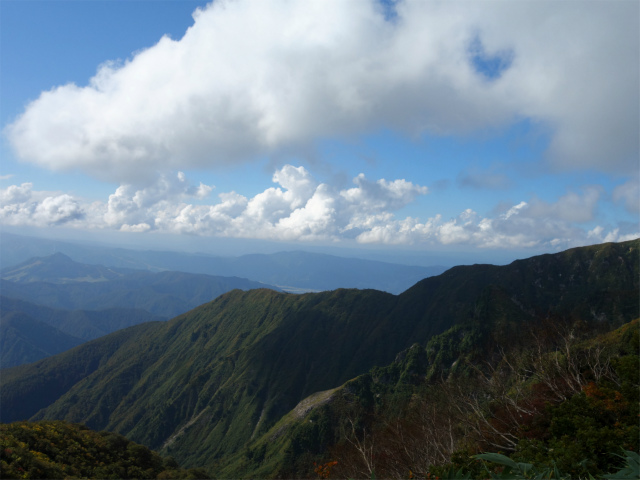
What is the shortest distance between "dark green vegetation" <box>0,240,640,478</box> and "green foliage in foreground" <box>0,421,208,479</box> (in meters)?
22.9

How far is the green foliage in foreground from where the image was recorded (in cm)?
2539

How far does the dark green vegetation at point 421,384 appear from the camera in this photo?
2111cm

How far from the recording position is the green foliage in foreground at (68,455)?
25.4 m

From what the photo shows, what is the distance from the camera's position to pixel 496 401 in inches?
1103

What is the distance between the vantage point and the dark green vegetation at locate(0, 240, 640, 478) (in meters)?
21.1

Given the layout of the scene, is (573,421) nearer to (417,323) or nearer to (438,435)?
(438,435)

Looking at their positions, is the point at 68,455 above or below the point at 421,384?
above

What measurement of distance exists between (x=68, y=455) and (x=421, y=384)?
240 ft

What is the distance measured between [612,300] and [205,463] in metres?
141

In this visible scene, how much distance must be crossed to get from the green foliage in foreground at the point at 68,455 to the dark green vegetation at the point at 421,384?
22.9 meters

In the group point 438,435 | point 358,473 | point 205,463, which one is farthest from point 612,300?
point 205,463

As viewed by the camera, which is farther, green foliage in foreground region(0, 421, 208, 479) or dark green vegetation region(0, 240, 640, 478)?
green foliage in foreground region(0, 421, 208, 479)

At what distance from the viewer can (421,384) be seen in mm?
85250

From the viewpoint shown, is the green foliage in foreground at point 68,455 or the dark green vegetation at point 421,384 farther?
the green foliage in foreground at point 68,455
